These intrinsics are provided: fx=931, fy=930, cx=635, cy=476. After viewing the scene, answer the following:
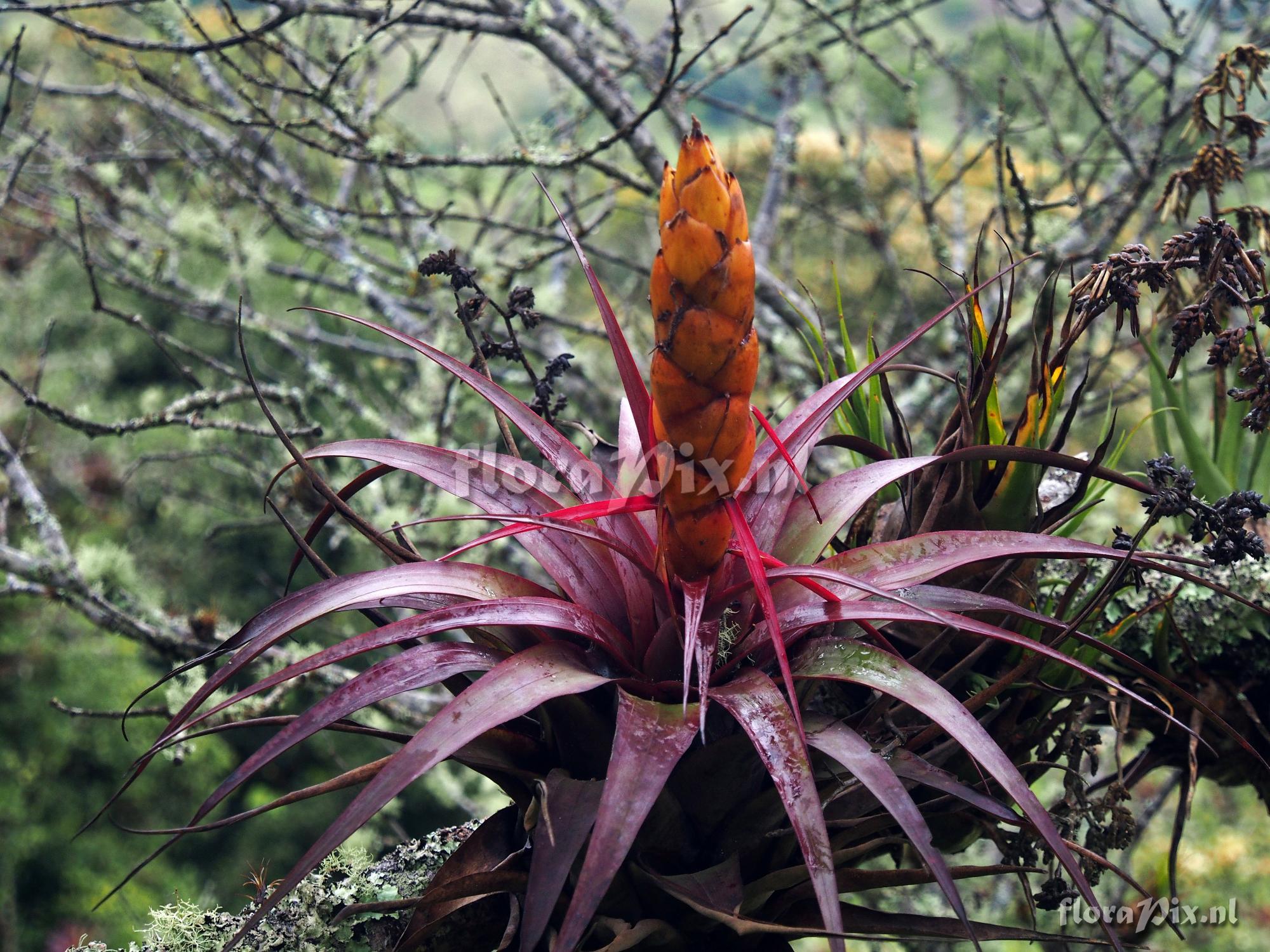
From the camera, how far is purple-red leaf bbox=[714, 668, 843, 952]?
80cm

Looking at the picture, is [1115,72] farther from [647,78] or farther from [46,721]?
[46,721]

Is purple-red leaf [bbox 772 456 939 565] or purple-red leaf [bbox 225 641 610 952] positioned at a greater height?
purple-red leaf [bbox 772 456 939 565]

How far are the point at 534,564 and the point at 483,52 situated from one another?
8381 mm

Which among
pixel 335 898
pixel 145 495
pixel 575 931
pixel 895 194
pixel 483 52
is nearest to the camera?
pixel 575 931

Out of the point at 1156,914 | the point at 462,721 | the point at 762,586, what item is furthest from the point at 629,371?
the point at 1156,914

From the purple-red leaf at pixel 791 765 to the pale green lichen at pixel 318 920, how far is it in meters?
0.48

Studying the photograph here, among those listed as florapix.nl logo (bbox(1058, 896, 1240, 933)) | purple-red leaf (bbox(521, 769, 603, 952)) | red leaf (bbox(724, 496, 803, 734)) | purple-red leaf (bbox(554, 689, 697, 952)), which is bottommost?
florapix.nl logo (bbox(1058, 896, 1240, 933))

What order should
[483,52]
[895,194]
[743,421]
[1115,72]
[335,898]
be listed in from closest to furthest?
[743,421], [335,898], [1115,72], [895,194], [483,52]

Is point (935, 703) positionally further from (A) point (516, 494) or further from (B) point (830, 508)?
(A) point (516, 494)

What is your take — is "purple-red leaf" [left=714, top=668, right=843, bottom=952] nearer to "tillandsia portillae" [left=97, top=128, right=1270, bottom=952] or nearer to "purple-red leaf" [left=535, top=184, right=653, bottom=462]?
"tillandsia portillae" [left=97, top=128, right=1270, bottom=952]

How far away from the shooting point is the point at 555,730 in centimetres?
104

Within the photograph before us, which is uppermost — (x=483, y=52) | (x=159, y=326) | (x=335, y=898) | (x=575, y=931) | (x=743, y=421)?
(x=483, y=52)

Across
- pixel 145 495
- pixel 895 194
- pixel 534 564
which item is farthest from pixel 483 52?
pixel 534 564

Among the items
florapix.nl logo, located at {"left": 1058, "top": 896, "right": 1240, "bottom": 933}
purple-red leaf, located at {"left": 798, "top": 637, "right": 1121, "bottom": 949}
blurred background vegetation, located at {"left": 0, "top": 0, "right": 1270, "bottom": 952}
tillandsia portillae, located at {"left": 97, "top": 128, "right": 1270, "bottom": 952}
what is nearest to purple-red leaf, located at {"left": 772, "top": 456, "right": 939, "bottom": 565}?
tillandsia portillae, located at {"left": 97, "top": 128, "right": 1270, "bottom": 952}
